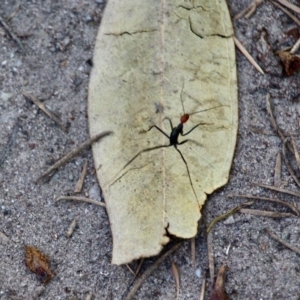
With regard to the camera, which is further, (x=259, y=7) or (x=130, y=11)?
(x=259, y=7)

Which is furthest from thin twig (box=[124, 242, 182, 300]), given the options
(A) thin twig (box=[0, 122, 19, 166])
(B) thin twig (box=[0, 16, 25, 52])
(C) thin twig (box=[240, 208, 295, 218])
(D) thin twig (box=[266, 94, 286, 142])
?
(B) thin twig (box=[0, 16, 25, 52])

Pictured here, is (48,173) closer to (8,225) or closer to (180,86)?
(8,225)

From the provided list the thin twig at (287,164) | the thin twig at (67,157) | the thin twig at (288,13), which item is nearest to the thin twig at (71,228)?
the thin twig at (67,157)

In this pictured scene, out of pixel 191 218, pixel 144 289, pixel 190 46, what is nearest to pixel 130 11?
pixel 190 46

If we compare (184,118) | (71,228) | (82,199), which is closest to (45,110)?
(82,199)

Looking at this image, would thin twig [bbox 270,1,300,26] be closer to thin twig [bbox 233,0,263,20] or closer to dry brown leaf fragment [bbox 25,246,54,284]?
thin twig [bbox 233,0,263,20]

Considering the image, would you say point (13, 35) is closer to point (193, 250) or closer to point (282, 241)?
point (193, 250)
